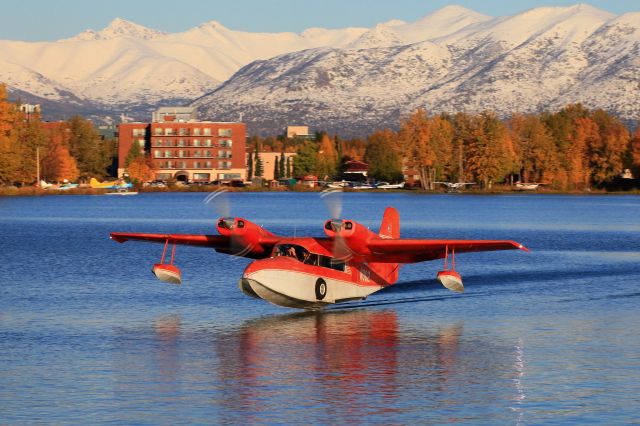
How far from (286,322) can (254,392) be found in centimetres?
1662

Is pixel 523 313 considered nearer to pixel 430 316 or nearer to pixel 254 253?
pixel 430 316

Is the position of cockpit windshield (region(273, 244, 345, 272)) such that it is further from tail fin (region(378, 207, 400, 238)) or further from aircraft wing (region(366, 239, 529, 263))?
tail fin (region(378, 207, 400, 238))

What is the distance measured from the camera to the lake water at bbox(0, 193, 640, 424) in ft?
121

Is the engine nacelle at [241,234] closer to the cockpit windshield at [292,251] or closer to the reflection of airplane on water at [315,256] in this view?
the reflection of airplane on water at [315,256]

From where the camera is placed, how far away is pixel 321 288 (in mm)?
57500

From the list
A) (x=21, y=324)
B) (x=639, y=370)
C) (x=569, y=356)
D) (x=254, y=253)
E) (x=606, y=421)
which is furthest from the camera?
(x=254, y=253)

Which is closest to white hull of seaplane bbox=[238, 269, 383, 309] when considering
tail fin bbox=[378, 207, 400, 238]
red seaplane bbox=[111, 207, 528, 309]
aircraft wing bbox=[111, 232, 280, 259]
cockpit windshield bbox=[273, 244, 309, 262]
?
red seaplane bbox=[111, 207, 528, 309]

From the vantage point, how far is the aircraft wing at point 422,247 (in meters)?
56.5

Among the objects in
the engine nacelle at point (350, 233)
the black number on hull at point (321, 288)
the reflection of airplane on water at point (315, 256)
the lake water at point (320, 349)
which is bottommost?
the lake water at point (320, 349)

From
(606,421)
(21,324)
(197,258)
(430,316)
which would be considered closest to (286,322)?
(430,316)

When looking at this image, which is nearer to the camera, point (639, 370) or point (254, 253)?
point (639, 370)

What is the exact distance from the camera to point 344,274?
5959 cm

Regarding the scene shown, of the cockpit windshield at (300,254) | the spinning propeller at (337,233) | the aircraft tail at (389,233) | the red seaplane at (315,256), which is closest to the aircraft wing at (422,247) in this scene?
the red seaplane at (315,256)

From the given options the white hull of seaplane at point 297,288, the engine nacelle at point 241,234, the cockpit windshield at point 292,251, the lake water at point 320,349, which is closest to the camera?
the lake water at point 320,349
